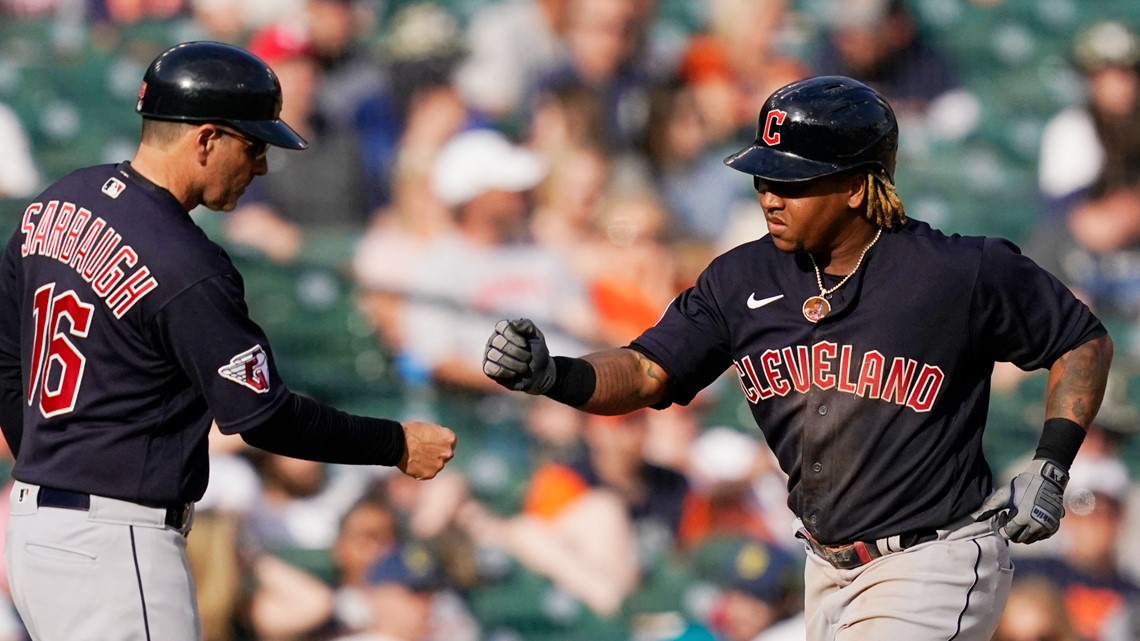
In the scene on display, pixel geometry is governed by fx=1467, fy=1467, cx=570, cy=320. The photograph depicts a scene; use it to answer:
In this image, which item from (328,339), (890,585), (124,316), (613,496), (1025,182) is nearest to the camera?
(124,316)

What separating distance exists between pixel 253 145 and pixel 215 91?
0.55 ft

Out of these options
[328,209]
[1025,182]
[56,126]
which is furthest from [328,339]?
[1025,182]

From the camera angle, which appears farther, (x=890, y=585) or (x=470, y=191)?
(x=470, y=191)

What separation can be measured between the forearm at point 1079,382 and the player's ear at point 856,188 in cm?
61

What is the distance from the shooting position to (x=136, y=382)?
Result: 3225 millimetres

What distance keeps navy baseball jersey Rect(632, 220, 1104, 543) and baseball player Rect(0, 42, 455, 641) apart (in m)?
1.10

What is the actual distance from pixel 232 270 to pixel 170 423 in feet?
1.21

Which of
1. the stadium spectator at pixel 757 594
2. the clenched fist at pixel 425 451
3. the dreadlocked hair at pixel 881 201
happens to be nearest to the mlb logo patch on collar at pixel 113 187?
the clenched fist at pixel 425 451

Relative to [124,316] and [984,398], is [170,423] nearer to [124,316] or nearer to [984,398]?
[124,316]

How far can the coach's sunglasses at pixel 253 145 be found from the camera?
3.40 meters

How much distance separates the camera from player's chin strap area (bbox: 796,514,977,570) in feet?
11.4

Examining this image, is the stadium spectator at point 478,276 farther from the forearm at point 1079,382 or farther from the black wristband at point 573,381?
the forearm at point 1079,382

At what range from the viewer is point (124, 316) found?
10.4 ft

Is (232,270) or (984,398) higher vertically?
(232,270)
